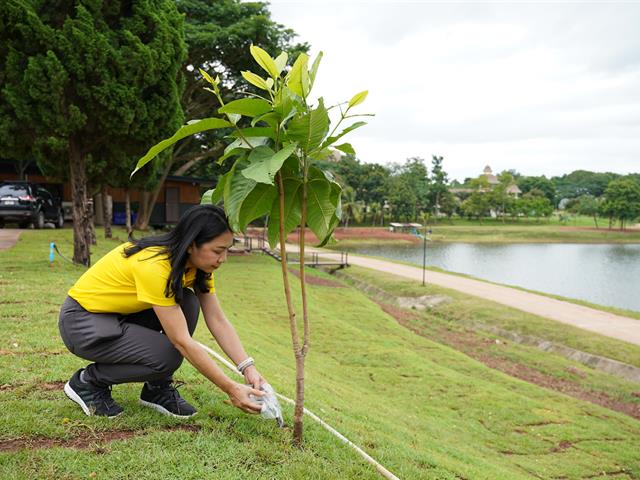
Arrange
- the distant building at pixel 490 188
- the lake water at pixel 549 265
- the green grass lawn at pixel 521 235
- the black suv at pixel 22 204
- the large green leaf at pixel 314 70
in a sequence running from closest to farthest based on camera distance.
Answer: the large green leaf at pixel 314 70, the black suv at pixel 22 204, the lake water at pixel 549 265, the green grass lawn at pixel 521 235, the distant building at pixel 490 188

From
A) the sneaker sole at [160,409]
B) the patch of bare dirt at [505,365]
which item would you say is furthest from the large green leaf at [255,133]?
the patch of bare dirt at [505,365]

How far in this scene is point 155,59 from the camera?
418 inches

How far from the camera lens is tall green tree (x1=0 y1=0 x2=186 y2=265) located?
9.27 meters

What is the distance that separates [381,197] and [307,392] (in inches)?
2112

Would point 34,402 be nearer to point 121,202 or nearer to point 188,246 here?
point 188,246

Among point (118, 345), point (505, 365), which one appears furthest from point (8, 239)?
point (118, 345)

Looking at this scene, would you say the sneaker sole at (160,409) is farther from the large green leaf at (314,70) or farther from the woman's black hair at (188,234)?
the large green leaf at (314,70)

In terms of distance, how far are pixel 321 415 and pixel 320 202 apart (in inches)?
76.4

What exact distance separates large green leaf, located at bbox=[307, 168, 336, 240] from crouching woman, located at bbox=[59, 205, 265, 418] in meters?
0.50

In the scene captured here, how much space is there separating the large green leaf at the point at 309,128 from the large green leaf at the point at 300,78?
4.5 inches

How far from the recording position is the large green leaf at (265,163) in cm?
224

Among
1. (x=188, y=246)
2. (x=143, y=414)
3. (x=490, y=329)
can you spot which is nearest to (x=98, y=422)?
(x=143, y=414)

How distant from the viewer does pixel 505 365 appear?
1073 centimetres

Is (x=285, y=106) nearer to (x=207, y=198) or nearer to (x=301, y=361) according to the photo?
(x=207, y=198)
